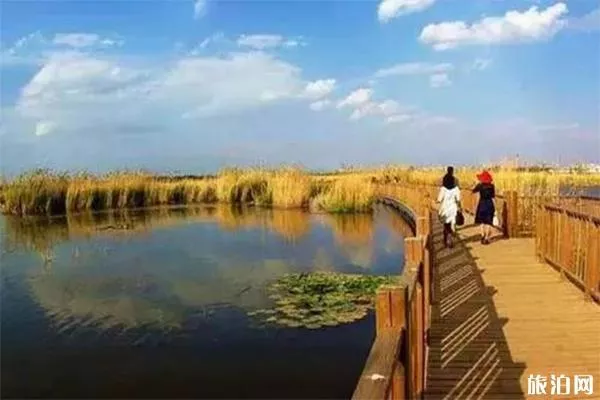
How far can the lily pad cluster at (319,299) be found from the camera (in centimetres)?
1020

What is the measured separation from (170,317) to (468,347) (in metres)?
5.95

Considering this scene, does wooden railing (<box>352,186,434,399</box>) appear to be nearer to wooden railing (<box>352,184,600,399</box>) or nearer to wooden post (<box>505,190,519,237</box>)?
wooden railing (<box>352,184,600,399</box>)

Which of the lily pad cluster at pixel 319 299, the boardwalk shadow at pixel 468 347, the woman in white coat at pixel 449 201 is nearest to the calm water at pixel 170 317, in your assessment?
the lily pad cluster at pixel 319 299

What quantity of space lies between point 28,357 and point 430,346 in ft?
18.4

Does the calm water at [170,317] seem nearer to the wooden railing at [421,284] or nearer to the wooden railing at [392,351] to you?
the wooden railing at [421,284]

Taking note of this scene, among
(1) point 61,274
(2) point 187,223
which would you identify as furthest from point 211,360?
(2) point 187,223

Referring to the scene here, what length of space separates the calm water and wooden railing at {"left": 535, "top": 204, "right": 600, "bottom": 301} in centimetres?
296

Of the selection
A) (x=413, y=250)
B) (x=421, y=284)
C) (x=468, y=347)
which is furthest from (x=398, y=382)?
(x=468, y=347)

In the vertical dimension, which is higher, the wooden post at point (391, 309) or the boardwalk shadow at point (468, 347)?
the wooden post at point (391, 309)

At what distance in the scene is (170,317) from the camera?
10680 millimetres

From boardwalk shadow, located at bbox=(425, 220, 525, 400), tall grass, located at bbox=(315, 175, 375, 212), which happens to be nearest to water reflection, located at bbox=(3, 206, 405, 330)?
tall grass, located at bbox=(315, 175, 375, 212)

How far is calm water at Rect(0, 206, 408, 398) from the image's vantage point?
7.89 m

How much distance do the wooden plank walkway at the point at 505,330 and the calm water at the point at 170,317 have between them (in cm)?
155

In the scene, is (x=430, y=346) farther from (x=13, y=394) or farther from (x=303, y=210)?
(x=303, y=210)
